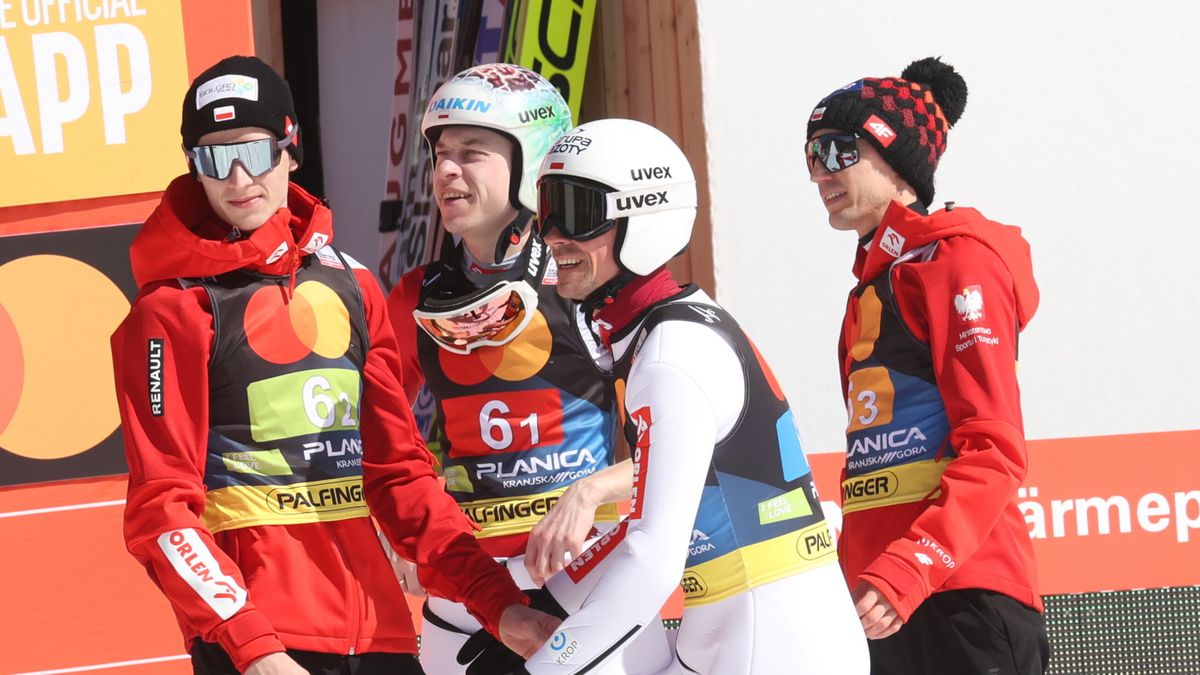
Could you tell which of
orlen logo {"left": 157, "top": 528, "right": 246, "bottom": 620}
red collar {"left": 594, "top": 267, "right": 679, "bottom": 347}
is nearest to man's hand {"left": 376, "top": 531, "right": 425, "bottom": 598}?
orlen logo {"left": 157, "top": 528, "right": 246, "bottom": 620}

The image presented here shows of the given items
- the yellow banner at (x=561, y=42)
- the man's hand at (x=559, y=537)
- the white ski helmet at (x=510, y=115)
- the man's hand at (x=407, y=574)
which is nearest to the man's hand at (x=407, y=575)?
the man's hand at (x=407, y=574)

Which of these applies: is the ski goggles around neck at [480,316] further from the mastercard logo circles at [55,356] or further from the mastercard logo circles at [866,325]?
the mastercard logo circles at [55,356]

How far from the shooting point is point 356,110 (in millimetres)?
9531

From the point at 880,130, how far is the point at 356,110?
6303mm

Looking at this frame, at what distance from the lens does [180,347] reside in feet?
9.31

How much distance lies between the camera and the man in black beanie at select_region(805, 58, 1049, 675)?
317 centimetres

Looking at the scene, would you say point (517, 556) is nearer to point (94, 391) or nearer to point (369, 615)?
point (369, 615)

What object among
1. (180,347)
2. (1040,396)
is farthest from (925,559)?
(1040,396)

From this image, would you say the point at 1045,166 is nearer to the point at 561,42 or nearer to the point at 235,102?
the point at 561,42

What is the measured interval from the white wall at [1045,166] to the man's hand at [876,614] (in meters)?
2.88

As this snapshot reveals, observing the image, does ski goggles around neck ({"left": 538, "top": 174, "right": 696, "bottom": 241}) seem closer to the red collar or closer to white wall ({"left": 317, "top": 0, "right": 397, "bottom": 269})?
the red collar

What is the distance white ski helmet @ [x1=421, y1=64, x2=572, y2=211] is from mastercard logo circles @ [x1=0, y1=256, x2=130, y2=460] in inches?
75.9

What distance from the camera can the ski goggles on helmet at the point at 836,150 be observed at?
3.77m

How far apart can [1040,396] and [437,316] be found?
125 inches
